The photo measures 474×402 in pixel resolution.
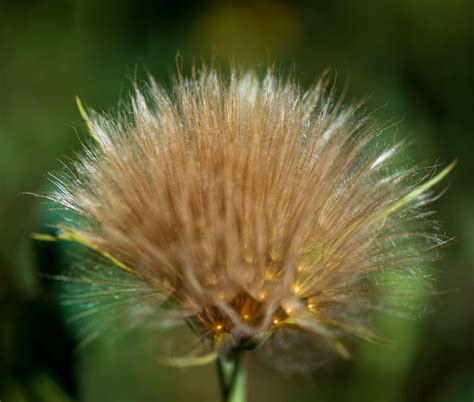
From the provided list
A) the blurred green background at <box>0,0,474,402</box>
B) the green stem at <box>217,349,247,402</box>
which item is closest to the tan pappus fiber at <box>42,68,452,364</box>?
the green stem at <box>217,349,247,402</box>

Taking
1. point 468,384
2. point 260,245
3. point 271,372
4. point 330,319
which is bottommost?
point 468,384

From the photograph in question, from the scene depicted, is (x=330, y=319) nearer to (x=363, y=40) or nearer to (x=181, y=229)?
(x=181, y=229)

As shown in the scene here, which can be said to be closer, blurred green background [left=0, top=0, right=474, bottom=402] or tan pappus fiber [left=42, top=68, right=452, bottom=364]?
tan pappus fiber [left=42, top=68, right=452, bottom=364]

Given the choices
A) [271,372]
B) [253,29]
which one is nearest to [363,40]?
[253,29]

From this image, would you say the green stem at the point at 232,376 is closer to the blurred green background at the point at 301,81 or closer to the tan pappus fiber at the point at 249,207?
the tan pappus fiber at the point at 249,207

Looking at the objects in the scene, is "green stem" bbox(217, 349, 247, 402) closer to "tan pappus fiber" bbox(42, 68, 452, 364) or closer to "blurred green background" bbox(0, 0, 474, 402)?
"tan pappus fiber" bbox(42, 68, 452, 364)

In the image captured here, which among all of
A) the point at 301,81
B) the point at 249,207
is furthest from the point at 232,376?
the point at 301,81
